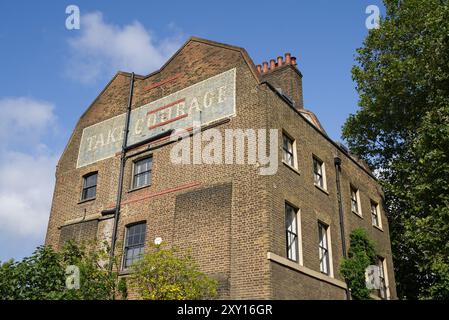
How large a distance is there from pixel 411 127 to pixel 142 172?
14.4 metres

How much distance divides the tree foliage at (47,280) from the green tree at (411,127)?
13314mm

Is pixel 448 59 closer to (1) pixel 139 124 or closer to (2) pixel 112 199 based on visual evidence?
(1) pixel 139 124

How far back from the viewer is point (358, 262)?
1812 cm

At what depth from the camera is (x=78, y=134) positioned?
23.1 metres

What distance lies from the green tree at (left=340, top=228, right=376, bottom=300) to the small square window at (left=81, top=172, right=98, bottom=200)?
1118cm

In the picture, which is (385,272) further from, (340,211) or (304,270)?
(304,270)

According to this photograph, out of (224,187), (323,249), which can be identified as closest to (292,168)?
(224,187)

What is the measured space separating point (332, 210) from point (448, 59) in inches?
369

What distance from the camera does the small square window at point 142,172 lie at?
19000 millimetres

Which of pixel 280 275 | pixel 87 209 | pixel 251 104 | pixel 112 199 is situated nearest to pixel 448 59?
pixel 251 104

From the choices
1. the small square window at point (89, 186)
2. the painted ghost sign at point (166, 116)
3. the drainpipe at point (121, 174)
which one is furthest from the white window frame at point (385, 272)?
the small square window at point (89, 186)

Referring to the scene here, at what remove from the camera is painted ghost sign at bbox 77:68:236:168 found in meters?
18.1

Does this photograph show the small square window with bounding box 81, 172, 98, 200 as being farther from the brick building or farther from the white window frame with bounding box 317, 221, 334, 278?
the white window frame with bounding box 317, 221, 334, 278

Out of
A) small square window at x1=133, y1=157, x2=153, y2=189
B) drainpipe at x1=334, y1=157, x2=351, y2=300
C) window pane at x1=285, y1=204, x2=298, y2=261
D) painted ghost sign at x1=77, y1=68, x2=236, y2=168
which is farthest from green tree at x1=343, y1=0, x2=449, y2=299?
small square window at x1=133, y1=157, x2=153, y2=189
